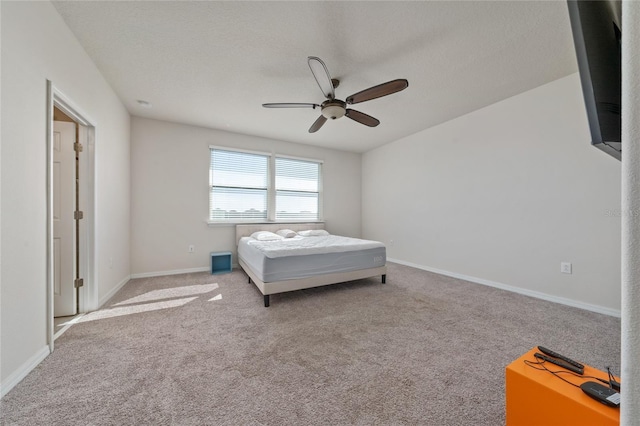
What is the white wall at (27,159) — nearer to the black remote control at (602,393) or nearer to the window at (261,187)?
the window at (261,187)

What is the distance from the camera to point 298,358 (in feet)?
5.68

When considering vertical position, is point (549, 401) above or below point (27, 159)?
below

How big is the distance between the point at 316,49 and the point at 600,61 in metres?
2.12

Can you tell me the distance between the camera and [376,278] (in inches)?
149

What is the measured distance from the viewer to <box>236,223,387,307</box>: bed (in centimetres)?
275

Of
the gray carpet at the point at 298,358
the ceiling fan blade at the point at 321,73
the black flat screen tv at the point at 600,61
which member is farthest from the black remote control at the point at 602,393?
the ceiling fan blade at the point at 321,73

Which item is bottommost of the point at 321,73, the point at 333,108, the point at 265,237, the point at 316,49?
the point at 265,237

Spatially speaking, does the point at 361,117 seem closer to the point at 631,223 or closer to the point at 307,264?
the point at 307,264

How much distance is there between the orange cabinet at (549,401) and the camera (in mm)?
831

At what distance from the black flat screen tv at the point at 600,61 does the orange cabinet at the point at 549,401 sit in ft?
2.89

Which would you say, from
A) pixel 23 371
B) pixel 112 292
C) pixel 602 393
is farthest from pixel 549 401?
pixel 112 292

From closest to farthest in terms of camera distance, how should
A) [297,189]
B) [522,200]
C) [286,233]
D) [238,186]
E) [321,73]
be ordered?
[321,73] → [522,200] → [286,233] → [238,186] → [297,189]

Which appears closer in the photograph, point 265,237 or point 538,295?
point 538,295

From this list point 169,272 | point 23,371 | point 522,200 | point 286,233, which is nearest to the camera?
point 23,371
